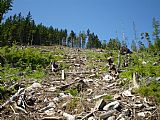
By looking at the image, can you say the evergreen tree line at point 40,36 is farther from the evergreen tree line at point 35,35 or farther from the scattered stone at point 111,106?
the scattered stone at point 111,106

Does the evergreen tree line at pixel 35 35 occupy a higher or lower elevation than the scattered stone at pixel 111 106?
higher

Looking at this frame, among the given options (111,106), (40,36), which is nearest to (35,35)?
(40,36)

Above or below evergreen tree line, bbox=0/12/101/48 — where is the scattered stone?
below

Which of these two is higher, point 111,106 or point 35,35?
point 35,35

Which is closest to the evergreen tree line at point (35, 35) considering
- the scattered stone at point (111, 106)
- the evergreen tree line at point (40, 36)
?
the evergreen tree line at point (40, 36)

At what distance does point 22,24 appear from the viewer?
8425 cm

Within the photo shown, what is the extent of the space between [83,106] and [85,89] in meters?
3.10

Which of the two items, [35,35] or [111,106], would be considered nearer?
[111,106]

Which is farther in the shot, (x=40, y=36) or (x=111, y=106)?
(x=40, y=36)

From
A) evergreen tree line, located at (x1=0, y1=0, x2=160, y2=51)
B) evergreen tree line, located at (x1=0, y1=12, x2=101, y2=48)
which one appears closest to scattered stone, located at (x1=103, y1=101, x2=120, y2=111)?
evergreen tree line, located at (x1=0, y1=0, x2=160, y2=51)

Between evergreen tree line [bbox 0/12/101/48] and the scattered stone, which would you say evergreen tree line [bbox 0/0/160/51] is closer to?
evergreen tree line [bbox 0/12/101/48]

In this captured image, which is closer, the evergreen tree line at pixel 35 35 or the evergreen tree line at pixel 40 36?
the evergreen tree line at pixel 40 36

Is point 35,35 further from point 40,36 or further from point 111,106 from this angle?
point 111,106

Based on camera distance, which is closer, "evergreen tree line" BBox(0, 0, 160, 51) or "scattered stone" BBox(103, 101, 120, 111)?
"scattered stone" BBox(103, 101, 120, 111)
